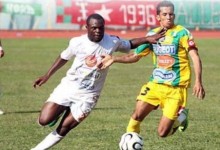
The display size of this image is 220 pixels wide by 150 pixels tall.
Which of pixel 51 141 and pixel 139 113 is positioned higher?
pixel 139 113

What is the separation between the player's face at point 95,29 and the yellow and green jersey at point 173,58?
912 millimetres

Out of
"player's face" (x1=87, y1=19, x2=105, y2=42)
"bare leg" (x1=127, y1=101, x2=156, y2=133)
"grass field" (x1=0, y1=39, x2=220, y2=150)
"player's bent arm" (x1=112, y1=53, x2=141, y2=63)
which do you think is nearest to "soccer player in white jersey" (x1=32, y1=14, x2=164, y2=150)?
"player's face" (x1=87, y1=19, x2=105, y2=42)

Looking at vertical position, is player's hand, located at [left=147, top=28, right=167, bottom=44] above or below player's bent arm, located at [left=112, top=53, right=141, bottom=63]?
above

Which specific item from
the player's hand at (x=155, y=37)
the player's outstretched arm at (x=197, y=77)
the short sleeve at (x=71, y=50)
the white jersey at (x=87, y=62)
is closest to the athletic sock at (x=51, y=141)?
the white jersey at (x=87, y=62)

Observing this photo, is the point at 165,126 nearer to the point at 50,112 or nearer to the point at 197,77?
the point at 197,77

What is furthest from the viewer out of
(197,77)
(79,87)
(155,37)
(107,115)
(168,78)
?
(107,115)

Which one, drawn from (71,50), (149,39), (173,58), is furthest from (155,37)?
(71,50)

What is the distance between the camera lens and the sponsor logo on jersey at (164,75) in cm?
1044

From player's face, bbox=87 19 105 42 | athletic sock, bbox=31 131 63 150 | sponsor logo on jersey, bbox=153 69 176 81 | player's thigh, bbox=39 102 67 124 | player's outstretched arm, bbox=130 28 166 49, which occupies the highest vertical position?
player's face, bbox=87 19 105 42

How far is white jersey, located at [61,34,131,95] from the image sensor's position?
399 inches

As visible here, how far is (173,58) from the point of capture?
34.3 ft

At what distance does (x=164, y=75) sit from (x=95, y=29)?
1.24 meters

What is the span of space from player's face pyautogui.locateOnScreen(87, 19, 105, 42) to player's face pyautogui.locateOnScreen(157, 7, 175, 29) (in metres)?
0.88

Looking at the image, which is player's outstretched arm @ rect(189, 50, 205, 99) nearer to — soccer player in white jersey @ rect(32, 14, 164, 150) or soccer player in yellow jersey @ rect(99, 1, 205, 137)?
soccer player in yellow jersey @ rect(99, 1, 205, 137)
